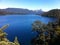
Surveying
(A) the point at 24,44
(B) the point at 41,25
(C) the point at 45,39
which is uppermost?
(B) the point at 41,25

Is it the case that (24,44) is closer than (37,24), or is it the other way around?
(37,24)

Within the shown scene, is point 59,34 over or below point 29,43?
over

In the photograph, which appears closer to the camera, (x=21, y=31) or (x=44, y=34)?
(x=44, y=34)

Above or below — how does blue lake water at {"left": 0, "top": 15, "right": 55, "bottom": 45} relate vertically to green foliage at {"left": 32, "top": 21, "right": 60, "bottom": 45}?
below

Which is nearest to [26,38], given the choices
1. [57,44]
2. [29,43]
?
[29,43]

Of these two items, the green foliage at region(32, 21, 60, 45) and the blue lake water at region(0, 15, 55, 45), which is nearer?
the green foliage at region(32, 21, 60, 45)

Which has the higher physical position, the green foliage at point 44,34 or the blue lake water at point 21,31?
the green foliage at point 44,34

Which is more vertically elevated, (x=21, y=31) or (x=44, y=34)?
(x=44, y=34)

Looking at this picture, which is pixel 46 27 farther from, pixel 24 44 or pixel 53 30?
pixel 24 44

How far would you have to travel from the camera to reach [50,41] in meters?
11.6

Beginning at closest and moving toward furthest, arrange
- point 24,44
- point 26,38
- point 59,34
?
point 59,34 → point 24,44 → point 26,38

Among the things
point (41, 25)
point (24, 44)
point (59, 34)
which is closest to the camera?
point (59, 34)

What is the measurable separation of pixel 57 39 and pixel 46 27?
1403 mm

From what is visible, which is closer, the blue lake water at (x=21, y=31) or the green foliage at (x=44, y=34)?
the green foliage at (x=44, y=34)
